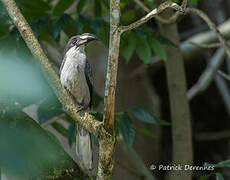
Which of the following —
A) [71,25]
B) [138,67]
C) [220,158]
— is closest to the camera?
[71,25]

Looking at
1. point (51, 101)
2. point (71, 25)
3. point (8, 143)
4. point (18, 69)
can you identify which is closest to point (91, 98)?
point (51, 101)

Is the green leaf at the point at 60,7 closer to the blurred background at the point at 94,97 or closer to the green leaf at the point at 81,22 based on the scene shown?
the blurred background at the point at 94,97

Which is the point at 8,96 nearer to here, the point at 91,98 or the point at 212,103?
the point at 91,98

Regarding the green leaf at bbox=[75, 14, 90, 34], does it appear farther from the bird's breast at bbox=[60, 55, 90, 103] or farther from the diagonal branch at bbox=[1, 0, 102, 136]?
the diagonal branch at bbox=[1, 0, 102, 136]

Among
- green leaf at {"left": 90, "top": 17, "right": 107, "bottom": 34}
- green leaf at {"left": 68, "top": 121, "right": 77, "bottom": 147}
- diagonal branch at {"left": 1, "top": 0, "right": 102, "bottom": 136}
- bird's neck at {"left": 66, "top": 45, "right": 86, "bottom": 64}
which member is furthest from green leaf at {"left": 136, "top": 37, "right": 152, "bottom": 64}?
diagonal branch at {"left": 1, "top": 0, "right": 102, "bottom": 136}

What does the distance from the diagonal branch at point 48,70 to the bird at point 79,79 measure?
43.9 inches

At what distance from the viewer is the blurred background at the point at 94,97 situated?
259 cm

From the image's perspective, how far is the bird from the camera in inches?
144

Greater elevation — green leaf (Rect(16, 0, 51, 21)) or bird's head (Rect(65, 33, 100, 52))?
green leaf (Rect(16, 0, 51, 21))

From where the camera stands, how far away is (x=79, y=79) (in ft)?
12.4

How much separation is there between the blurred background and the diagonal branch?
30 cm

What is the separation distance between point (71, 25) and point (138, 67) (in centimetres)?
176

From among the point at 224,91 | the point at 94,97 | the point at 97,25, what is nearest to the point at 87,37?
the point at 97,25

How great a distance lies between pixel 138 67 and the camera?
544cm
